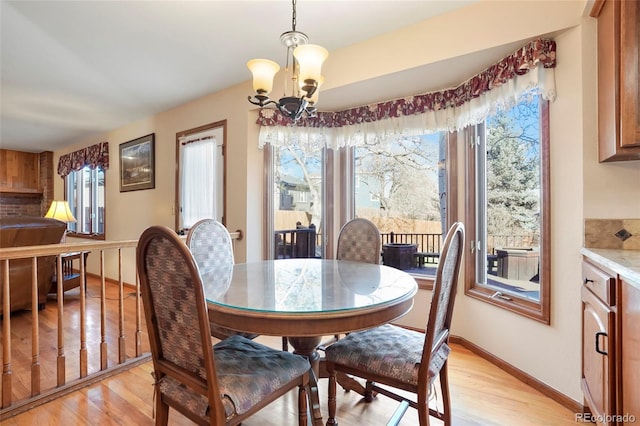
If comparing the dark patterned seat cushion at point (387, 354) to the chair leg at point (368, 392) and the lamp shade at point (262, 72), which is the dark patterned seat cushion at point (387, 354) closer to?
the chair leg at point (368, 392)

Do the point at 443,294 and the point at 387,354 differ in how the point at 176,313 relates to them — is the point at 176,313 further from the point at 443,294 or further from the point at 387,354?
the point at 443,294

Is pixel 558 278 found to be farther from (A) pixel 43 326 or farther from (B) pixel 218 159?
(A) pixel 43 326

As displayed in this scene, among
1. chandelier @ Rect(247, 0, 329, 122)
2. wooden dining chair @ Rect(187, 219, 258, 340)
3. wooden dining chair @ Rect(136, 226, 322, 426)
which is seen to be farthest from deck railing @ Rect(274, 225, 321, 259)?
wooden dining chair @ Rect(136, 226, 322, 426)

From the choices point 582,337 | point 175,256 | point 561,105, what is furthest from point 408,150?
point 175,256

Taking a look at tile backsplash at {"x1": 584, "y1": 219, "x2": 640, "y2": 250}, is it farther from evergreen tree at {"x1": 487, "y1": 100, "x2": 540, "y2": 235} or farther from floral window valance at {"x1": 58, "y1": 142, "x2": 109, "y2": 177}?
floral window valance at {"x1": 58, "y1": 142, "x2": 109, "y2": 177}

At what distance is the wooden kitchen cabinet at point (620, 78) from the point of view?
4.61ft

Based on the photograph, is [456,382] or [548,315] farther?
[456,382]

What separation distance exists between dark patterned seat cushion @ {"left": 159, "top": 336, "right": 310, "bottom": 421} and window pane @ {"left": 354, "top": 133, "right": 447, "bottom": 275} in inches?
73.8

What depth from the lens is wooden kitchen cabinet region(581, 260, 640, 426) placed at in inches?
45.2

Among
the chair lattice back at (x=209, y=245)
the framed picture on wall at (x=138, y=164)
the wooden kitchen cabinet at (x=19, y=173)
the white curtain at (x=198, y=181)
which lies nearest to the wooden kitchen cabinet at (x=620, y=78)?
the chair lattice back at (x=209, y=245)

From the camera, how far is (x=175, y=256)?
3.28 feet

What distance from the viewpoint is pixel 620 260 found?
1.33 meters

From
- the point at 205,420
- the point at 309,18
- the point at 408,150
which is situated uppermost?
the point at 309,18

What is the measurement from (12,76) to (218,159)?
204cm
